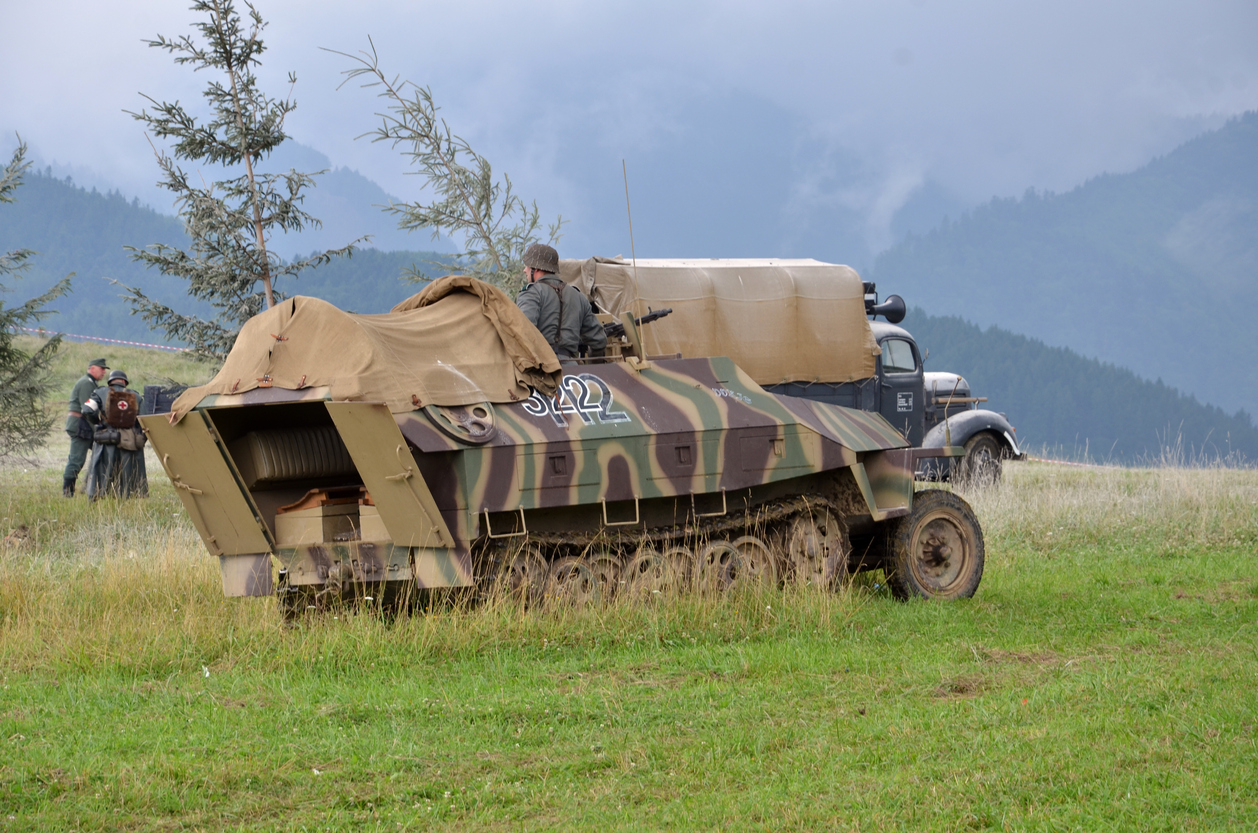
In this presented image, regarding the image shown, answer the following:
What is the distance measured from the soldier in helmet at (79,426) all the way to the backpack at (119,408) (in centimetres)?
54

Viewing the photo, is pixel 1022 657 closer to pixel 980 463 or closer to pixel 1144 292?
pixel 980 463

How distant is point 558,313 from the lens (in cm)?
841

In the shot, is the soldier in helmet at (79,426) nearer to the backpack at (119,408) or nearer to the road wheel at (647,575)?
the backpack at (119,408)

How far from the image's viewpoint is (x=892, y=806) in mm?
4391

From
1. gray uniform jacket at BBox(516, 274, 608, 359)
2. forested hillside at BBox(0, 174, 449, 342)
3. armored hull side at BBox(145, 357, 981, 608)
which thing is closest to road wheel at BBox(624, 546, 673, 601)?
armored hull side at BBox(145, 357, 981, 608)

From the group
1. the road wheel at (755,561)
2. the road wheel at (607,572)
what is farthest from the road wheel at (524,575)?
the road wheel at (755,561)

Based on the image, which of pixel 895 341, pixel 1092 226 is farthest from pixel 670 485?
pixel 1092 226

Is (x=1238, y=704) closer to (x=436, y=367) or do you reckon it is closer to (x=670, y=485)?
(x=670, y=485)

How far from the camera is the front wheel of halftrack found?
28.6ft

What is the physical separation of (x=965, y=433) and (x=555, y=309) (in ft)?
34.9

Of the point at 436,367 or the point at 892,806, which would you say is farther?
the point at 436,367

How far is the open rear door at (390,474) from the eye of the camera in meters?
6.65

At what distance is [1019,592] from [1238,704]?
3.59 metres

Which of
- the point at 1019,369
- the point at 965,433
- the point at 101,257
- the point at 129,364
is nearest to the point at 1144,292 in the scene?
the point at 1019,369
